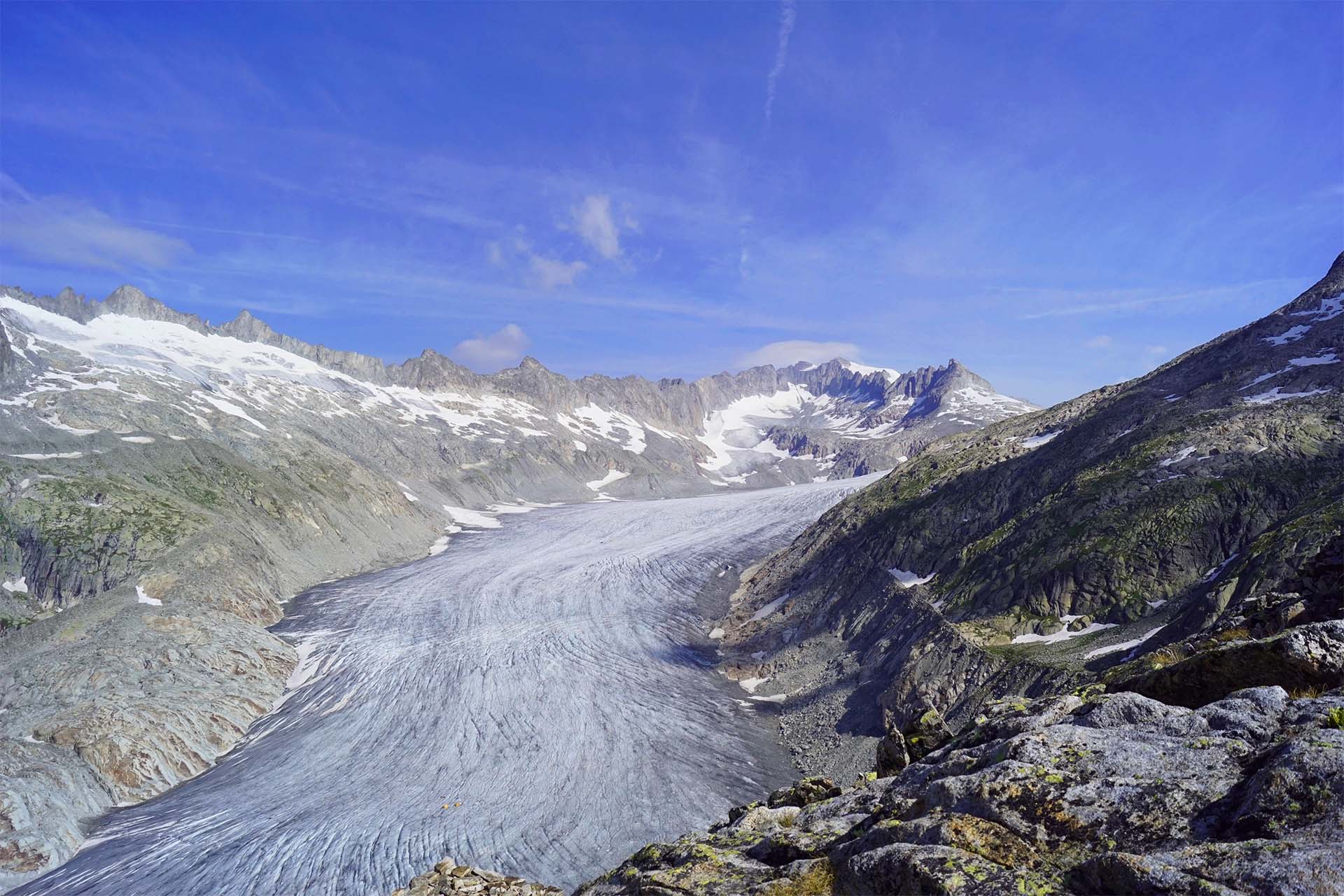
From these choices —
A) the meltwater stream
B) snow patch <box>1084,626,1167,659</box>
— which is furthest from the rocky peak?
snow patch <box>1084,626,1167,659</box>

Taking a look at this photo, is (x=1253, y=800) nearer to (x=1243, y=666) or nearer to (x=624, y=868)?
(x=1243, y=666)

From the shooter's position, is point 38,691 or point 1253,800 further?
point 38,691

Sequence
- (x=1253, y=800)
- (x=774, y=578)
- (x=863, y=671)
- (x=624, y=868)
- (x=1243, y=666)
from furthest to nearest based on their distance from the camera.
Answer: (x=774, y=578) → (x=863, y=671) → (x=624, y=868) → (x=1243, y=666) → (x=1253, y=800)

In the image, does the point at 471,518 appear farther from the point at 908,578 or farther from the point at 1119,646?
the point at 1119,646

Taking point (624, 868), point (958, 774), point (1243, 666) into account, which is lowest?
point (624, 868)

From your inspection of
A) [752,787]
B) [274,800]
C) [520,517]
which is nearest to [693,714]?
[752,787]

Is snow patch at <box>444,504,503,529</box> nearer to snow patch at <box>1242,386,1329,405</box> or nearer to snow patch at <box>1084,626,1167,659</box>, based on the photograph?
snow patch at <box>1242,386,1329,405</box>
